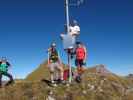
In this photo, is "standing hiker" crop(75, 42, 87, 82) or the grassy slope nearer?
"standing hiker" crop(75, 42, 87, 82)

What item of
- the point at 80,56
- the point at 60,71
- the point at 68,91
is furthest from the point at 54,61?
the point at 68,91

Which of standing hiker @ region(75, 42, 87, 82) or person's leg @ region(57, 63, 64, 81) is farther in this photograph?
standing hiker @ region(75, 42, 87, 82)

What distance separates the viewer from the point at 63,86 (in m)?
34.8

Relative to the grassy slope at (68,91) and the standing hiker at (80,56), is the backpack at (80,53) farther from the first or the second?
the grassy slope at (68,91)

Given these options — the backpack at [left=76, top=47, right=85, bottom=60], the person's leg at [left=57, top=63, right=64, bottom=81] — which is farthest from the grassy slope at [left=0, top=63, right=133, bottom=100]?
the backpack at [left=76, top=47, right=85, bottom=60]

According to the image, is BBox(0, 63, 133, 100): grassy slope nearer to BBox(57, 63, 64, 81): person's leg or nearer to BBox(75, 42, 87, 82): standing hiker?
BBox(57, 63, 64, 81): person's leg

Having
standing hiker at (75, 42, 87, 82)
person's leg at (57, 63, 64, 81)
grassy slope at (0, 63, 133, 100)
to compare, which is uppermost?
standing hiker at (75, 42, 87, 82)

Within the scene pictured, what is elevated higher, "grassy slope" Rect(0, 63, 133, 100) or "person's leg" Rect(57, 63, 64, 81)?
"person's leg" Rect(57, 63, 64, 81)

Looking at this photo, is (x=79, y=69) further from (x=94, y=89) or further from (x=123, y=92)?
(x=123, y=92)

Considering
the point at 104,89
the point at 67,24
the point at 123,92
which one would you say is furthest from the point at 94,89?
the point at 67,24

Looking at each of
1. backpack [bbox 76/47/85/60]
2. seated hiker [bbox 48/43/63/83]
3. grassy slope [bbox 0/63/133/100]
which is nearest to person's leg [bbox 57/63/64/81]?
seated hiker [bbox 48/43/63/83]

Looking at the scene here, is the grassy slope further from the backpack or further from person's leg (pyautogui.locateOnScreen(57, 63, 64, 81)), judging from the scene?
the backpack

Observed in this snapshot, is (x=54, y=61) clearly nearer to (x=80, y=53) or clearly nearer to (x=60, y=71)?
(x=60, y=71)

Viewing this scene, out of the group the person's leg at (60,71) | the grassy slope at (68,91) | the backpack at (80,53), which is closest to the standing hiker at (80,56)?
the backpack at (80,53)
